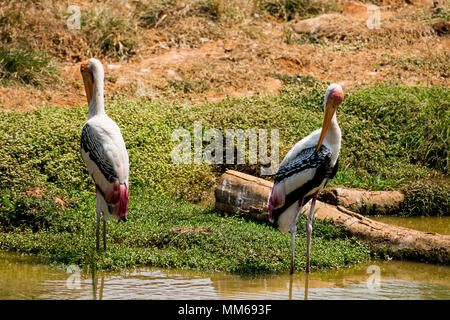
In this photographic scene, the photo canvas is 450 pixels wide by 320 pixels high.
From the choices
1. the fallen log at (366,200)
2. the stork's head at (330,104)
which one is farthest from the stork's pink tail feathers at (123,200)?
the fallen log at (366,200)

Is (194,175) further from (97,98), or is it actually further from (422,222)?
(422,222)

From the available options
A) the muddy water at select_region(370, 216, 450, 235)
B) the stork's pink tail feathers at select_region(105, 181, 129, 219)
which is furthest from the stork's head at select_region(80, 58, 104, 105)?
the muddy water at select_region(370, 216, 450, 235)

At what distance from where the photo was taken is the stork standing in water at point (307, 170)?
625 cm

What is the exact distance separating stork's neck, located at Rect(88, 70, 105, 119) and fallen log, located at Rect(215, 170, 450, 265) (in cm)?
190

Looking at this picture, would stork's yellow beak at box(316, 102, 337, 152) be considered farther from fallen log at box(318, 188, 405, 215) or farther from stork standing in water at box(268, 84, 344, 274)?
fallen log at box(318, 188, 405, 215)

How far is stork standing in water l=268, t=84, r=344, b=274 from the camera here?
6254 mm

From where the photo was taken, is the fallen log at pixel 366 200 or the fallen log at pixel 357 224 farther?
the fallen log at pixel 366 200

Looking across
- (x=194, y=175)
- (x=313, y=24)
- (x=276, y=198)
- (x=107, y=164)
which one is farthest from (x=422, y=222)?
(x=313, y=24)

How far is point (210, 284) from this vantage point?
5.96 metres

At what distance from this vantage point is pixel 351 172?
952 cm

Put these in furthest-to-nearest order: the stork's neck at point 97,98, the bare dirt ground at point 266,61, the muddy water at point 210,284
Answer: the bare dirt ground at point 266,61, the stork's neck at point 97,98, the muddy water at point 210,284

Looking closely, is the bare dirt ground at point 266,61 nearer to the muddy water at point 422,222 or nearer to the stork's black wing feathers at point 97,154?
the muddy water at point 422,222

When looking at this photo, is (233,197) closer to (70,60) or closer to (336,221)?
(336,221)

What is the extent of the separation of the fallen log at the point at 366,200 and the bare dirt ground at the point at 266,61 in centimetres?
409
